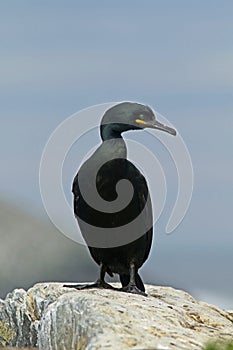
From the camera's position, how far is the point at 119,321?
479 inches

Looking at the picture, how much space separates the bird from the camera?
53.4 feet

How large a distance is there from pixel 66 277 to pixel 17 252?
6187 millimetres

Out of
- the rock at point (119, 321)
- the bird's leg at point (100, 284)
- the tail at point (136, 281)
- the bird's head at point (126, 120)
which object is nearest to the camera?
the rock at point (119, 321)

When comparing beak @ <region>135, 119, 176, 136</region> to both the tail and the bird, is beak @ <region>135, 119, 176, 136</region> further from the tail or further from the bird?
the tail

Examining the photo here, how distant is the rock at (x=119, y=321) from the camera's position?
11586mm

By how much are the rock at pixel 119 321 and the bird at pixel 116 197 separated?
750 millimetres

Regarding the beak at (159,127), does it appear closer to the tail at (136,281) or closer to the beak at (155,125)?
the beak at (155,125)

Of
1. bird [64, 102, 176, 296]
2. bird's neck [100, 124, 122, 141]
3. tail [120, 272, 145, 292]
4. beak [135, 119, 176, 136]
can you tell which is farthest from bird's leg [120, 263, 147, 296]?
beak [135, 119, 176, 136]

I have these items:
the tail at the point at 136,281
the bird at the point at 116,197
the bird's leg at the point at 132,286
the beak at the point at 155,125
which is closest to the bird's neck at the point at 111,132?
the bird at the point at 116,197

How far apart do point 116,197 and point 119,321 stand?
14.2 ft

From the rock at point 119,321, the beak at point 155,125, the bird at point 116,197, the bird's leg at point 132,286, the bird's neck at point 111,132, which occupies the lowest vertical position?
the rock at point 119,321

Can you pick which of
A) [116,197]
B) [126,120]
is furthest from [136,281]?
[126,120]

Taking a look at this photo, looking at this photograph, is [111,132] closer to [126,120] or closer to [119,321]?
[126,120]

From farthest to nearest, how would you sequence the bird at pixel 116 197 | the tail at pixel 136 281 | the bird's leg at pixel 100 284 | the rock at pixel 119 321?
1. the tail at pixel 136 281
2. the bird's leg at pixel 100 284
3. the bird at pixel 116 197
4. the rock at pixel 119 321
